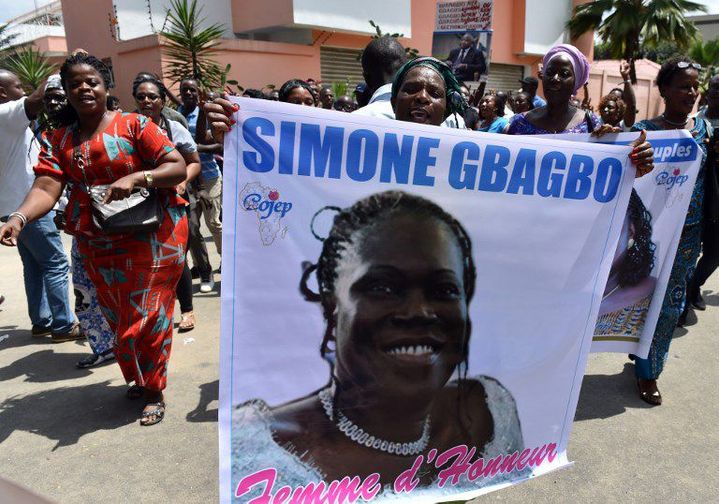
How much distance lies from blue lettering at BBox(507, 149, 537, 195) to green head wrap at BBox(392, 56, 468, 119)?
1.36 ft

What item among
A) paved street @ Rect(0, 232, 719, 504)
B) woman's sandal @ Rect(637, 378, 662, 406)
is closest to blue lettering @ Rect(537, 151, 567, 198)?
paved street @ Rect(0, 232, 719, 504)

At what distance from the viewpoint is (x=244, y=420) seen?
1.66m

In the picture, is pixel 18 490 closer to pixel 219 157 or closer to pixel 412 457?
pixel 412 457

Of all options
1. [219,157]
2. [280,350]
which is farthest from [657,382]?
[219,157]

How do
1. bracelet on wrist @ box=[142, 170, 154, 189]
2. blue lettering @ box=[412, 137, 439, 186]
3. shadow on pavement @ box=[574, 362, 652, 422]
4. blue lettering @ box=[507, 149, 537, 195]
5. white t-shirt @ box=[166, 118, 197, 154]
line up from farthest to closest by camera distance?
white t-shirt @ box=[166, 118, 197, 154]
shadow on pavement @ box=[574, 362, 652, 422]
bracelet on wrist @ box=[142, 170, 154, 189]
blue lettering @ box=[507, 149, 537, 195]
blue lettering @ box=[412, 137, 439, 186]

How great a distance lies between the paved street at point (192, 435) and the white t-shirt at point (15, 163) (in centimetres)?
115

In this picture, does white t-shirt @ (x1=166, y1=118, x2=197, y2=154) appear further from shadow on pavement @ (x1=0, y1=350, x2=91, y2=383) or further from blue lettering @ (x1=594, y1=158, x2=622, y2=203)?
blue lettering @ (x1=594, y1=158, x2=622, y2=203)

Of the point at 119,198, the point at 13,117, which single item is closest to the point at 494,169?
the point at 119,198

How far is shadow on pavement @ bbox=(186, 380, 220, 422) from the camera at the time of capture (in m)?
3.04

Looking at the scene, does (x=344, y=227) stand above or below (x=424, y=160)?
below

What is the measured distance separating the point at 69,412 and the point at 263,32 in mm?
12606

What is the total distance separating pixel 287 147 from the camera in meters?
1.65

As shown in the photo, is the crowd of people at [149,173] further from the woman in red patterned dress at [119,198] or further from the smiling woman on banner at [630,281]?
the smiling woman on banner at [630,281]

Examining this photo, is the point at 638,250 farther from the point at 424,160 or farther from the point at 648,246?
the point at 424,160
